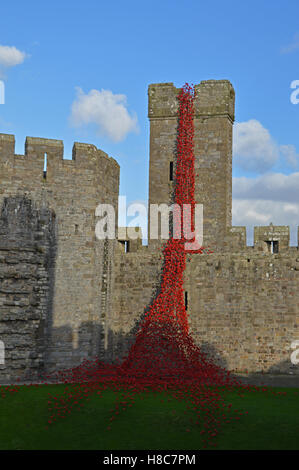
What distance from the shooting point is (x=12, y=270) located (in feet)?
62.0

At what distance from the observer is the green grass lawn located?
11.4 m

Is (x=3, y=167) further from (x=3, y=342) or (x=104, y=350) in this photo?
(x=104, y=350)

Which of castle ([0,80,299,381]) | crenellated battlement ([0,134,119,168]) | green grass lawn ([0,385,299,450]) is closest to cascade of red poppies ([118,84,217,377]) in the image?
castle ([0,80,299,381])

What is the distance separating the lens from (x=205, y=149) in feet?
78.9

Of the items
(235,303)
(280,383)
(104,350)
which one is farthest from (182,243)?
(280,383)

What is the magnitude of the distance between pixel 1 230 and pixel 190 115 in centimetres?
954

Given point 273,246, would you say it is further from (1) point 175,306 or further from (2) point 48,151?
(2) point 48,151

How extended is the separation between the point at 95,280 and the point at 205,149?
7621 mm

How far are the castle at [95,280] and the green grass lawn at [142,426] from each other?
430cm

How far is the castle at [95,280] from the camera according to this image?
19031 millimetres

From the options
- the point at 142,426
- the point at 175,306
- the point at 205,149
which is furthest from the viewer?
the point at 205,149

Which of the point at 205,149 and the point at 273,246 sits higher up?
the point at 205,149

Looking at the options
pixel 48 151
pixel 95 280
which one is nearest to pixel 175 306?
pixel 95 280

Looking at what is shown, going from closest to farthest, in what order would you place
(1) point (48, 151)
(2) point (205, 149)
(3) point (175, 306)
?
(1) point (48, 151) → (3) point (175, 306) → (2) point (205, 149)
